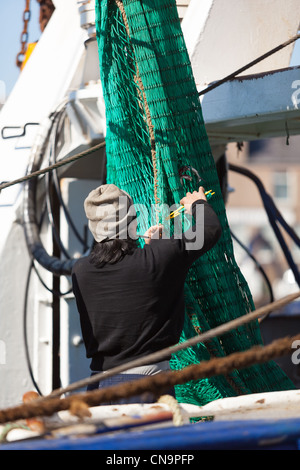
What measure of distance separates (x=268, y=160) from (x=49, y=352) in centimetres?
2224

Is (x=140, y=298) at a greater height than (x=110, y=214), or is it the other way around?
(x=110, y=214)

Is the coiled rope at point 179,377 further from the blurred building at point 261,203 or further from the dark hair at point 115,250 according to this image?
the blurred building at point 261,203

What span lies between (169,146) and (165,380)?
1.69 m

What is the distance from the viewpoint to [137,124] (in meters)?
3.62

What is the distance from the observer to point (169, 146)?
3.48 m

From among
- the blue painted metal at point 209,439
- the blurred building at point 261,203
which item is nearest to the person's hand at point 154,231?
the blue painted metal at point 209,439

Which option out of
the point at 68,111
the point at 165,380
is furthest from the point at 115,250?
the point at 68,111

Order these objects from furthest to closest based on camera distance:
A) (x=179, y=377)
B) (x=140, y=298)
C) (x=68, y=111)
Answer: (x=68, y=111) → (x=140, y=298) → (x=179, y=377)

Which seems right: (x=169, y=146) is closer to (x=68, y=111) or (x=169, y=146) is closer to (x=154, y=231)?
(x=154, y=231)

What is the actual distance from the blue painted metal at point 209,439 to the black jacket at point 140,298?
634mm

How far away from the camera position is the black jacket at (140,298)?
2533 mm

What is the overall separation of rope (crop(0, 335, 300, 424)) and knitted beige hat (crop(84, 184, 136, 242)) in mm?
699

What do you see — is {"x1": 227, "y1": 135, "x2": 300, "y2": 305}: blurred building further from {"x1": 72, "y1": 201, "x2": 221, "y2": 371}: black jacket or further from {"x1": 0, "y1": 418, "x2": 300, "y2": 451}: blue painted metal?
{"x1": 0, "y1": 418, "x2": 300, "y2": 451}: blue painted metal

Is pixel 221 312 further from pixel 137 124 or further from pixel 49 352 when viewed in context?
pixel 49 352
